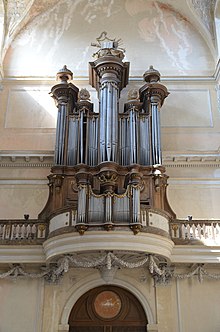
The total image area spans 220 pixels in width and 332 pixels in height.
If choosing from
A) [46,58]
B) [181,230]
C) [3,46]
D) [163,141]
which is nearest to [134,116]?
[163,141]

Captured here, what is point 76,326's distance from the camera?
1606 cm

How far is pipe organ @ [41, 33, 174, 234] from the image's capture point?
14.5 m

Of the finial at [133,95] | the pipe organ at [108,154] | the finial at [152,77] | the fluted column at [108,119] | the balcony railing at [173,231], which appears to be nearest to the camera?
the pipe organ at [108,154]

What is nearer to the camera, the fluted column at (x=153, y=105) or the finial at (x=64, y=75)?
the fluted column at (x=153, y=105)

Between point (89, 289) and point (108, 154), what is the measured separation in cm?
482

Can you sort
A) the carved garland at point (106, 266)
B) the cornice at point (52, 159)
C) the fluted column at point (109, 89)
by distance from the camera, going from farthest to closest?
the cornice at point (52, 159) < the fluted column at point (109, 89) < the carved garland at point (106, 266)

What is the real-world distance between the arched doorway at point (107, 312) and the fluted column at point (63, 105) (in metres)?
4.97

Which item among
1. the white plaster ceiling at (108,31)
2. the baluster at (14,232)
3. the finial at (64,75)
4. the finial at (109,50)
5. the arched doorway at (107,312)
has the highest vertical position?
the white plaster ceiling at (108,31)

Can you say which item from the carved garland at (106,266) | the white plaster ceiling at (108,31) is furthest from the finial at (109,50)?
the carved garland at (106,266)

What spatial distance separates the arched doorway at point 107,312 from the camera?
16.0 metres

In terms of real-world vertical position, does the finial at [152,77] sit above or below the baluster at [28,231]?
above

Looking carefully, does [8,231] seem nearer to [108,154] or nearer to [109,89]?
[108,154]

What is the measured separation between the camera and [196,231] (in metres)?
15.9

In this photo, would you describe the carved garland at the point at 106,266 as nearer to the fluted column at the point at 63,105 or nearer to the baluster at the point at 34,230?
the baluster at the point at 34,230
